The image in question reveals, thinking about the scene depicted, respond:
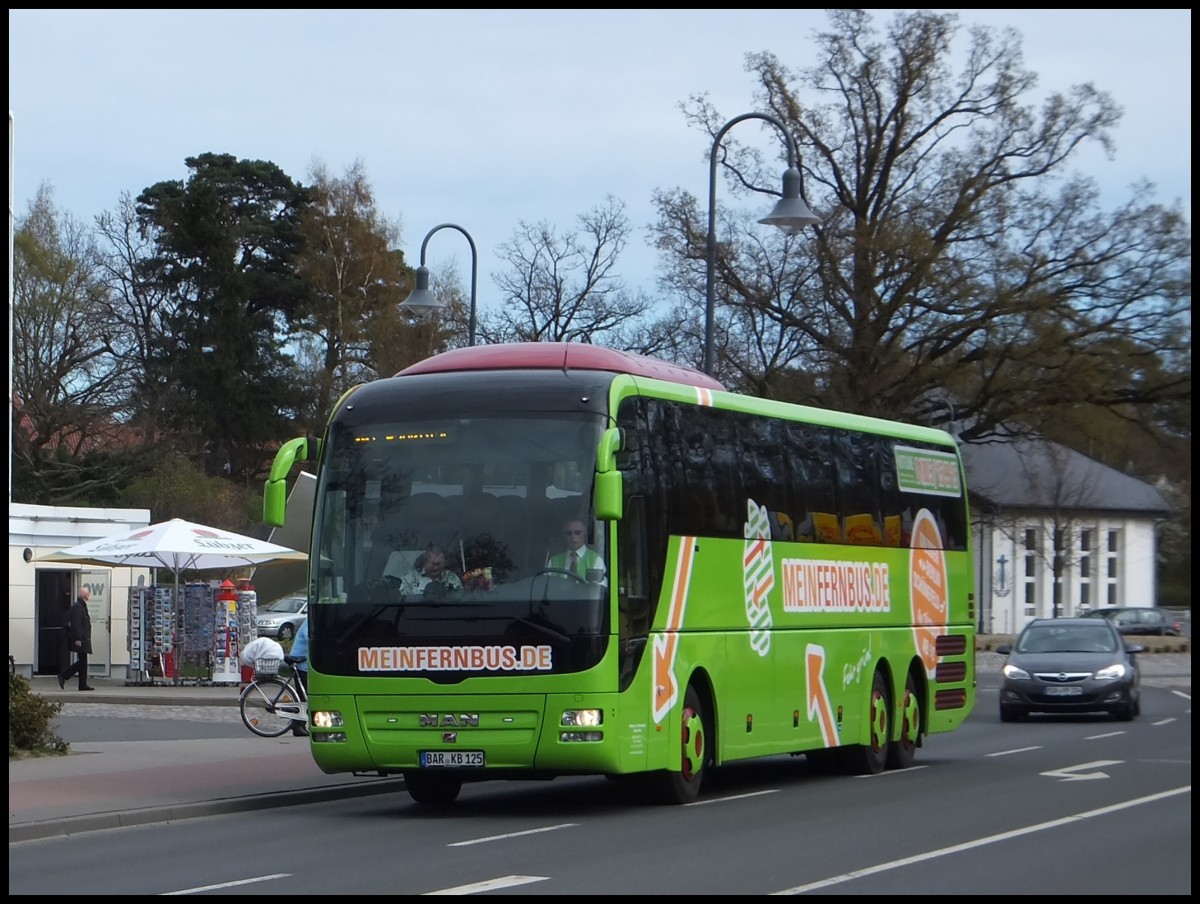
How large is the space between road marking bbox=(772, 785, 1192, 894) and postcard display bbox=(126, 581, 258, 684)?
22.0 meters

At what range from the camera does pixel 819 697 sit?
18688 millimetres

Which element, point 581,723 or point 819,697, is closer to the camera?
point 581,723

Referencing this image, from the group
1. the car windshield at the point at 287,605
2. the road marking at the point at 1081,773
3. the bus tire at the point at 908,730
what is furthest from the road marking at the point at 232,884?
the car windshield at the point at 287,605

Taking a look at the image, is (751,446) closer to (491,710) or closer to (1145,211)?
(491,710)

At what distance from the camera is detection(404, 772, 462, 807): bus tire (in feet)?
55.0

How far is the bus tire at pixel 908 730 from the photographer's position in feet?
67.9

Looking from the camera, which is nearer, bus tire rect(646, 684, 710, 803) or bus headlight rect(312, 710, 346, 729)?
bus headlight rect(312, 710, 346, 729)

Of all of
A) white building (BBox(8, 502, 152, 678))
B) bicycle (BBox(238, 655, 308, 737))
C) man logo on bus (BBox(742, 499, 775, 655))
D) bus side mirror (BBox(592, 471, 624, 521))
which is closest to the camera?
bus side mirror (BBox(592, 471, 624, 521))

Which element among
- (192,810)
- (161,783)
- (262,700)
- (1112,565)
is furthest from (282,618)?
(1112,565)

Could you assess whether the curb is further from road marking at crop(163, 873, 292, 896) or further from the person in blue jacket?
road marking at crop(163, 873, 292, 896)

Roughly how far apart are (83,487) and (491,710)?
43.2m

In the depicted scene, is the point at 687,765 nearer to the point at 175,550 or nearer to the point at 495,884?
the point at 495,884

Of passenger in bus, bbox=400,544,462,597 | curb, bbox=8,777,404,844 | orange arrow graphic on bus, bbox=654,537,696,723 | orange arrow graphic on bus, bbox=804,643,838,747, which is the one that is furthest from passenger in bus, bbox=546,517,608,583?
orange arrow graphic on bus, bbox=804,643,838,747

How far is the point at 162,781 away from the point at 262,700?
5.97 metres
